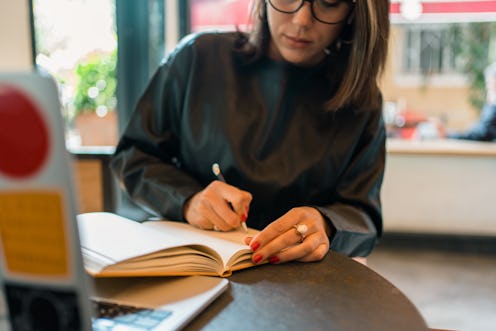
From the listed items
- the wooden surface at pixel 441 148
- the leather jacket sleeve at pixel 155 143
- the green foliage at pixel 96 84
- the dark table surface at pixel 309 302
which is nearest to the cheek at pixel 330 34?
the leather jacket sleeve at pixel 155 143

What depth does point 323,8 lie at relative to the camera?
108 centimetres

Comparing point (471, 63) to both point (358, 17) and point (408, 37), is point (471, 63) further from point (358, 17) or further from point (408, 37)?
point (358, 17)

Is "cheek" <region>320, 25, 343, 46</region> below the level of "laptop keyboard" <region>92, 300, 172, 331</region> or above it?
above

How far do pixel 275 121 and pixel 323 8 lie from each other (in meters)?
0.27

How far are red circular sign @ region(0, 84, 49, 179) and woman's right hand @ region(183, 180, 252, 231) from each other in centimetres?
58

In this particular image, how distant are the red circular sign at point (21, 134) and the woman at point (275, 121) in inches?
24.6

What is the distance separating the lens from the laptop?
35cm

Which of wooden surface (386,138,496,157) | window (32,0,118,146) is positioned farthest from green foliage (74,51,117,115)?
wooden surface (386,138,496,157)

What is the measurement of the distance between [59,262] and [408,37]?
25.3ft

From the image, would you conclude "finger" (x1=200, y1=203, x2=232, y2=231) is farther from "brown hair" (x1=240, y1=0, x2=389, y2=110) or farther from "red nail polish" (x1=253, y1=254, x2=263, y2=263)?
"brown hair" (x1=240, y1=0, x2=389, y2=110)

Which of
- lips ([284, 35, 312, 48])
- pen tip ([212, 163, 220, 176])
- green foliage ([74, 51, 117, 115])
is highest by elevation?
lips ([284, 35, 312, 48])

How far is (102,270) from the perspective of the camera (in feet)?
2.04

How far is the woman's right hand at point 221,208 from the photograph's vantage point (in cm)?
93

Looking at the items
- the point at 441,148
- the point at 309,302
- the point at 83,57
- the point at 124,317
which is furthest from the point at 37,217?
the point at 441,148
